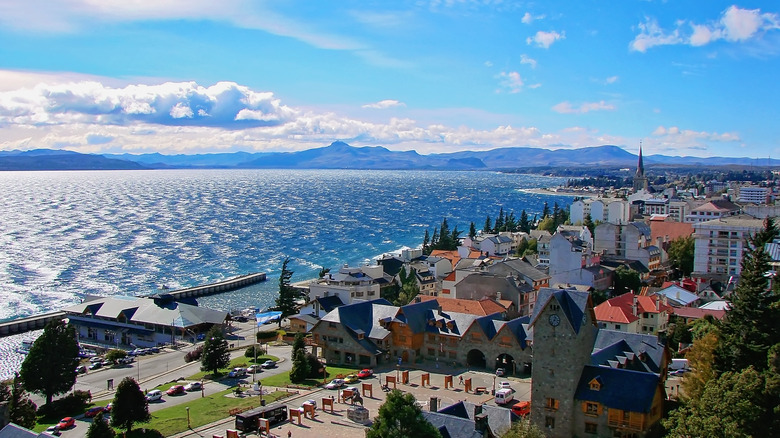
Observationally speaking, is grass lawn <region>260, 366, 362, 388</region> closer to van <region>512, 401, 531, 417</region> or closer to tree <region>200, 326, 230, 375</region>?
tree <region>200, 326, 230, 375</region>

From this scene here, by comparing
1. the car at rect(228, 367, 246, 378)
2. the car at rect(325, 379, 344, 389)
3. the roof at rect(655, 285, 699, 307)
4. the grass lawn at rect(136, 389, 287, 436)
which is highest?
the roof at rect(655, 285, 699, 307)

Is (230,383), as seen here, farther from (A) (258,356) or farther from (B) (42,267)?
(B) (42,267)

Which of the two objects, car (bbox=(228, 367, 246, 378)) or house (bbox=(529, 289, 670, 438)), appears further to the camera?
car (bbox=(228, 367, 246, 378))

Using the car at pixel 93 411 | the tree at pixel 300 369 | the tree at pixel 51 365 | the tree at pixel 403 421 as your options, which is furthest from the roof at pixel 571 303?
the tree at pixel 51 365

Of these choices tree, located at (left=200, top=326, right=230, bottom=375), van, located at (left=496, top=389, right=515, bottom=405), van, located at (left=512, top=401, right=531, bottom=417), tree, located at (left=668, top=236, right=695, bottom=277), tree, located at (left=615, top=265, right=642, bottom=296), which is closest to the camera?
van, located at (left=512, top=401, right=531, bottom=417)

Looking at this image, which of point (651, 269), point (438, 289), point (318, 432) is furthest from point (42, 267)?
point (651, 269)

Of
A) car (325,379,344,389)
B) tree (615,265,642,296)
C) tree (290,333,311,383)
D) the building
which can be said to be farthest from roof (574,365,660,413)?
the building
